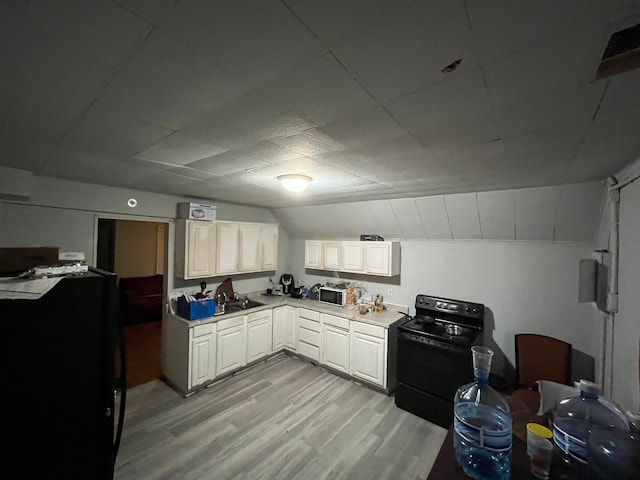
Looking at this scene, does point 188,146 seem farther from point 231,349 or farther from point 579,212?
point 579,212

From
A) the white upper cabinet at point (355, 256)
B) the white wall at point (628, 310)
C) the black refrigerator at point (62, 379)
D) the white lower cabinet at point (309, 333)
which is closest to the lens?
the black refrigerator at point (62, 379)

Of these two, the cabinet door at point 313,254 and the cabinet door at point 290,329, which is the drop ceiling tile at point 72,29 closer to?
the cabinet door at point 313,254

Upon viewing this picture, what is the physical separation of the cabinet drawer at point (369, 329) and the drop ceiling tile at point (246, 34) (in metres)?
3.03

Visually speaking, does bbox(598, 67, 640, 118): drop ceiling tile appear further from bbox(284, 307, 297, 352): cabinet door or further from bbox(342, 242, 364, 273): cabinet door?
bbox(284, 307, 297, 352): cabinet door

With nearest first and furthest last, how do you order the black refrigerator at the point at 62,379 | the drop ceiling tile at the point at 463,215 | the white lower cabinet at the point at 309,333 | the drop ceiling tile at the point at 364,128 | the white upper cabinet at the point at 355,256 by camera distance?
the black refrigerator at the point at 62,379, the drop ceiling tile at the point at 364,128, the drop ceiling tile at the point at 463,215, the white upper cabinet at the point at 355,256, the white lower cabinet at the point at 309,333

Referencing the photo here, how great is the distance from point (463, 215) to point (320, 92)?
2.67 m

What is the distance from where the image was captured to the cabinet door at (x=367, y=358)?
3.24 m

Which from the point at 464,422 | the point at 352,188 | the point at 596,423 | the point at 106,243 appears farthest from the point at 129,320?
the point at 596,423

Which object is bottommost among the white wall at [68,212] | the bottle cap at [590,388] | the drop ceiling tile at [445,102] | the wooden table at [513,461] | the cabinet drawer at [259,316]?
the cabinet drawer at [259,316]

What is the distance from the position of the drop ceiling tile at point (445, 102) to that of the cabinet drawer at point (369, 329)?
2585 mm

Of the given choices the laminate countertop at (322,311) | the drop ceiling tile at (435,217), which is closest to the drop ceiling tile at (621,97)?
the drop ceiling tile at (435,217)

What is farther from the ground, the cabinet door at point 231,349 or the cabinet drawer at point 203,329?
the cabinet drawer at point 203,329

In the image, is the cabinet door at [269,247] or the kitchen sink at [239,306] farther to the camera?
the cabinet door at [269,247]

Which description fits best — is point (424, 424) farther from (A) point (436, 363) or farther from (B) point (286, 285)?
(B) point (286, 285)
